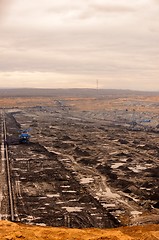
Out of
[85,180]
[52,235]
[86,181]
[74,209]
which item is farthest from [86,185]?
[52,235]

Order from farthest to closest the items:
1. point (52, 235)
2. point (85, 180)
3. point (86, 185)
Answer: point (85, 180), point (86, 185), point (52, 235)

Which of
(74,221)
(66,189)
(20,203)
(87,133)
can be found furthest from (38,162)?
(87,133)

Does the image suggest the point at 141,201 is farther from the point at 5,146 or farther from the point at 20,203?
the point at 5,146

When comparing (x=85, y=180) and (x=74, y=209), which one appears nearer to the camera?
(x=74, y=209)

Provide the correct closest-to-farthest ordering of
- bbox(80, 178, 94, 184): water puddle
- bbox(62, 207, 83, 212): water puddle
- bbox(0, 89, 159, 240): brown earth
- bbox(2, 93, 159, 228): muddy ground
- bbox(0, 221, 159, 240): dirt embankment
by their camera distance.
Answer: bbox(0, 221, 159, 240): dirt embankment < bbox(0, 89, 159, 240): brown earth < bbox(2, 93, 159, 228): muddy ground < bbox(62, 207, 83, 212): water puddle < bbox(80, 178, 94, 184): water puddle

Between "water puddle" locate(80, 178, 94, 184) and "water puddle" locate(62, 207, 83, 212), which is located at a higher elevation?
"water puddle" locate(80, 178, 94, 184)

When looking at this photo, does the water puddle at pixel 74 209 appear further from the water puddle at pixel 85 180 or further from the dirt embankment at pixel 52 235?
the dirt embankment at pixel 52 235

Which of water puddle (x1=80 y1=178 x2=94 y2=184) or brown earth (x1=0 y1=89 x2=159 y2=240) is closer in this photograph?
brown earth (x1=0 y1=89 x2=159 y2=240)

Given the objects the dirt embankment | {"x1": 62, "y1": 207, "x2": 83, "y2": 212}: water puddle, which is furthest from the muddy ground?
the dirt embankment

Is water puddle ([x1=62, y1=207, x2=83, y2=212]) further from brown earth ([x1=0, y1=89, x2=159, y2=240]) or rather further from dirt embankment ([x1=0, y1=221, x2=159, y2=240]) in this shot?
dirt embankment ([x1=0, y1=221, x2=159, y2=240])

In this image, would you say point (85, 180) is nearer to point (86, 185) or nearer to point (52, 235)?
point (86, 185)

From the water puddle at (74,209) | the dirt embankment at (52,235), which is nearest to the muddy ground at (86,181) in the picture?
the water puddle at (74,209)
